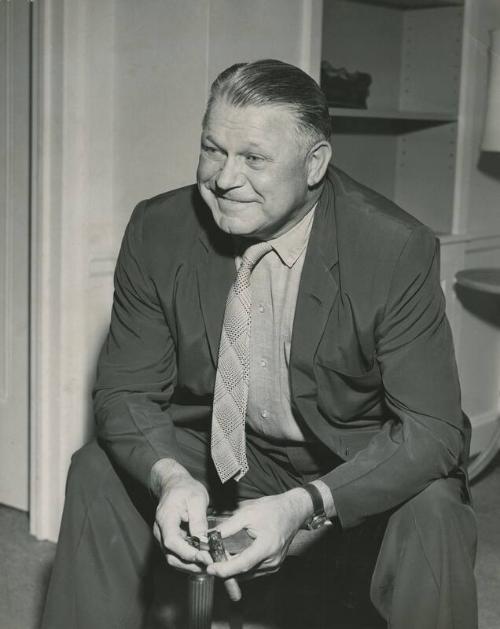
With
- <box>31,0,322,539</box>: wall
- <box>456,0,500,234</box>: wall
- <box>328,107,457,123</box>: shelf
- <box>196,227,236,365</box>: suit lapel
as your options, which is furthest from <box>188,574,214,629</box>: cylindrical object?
<box>456,0,500,234</box>: wall

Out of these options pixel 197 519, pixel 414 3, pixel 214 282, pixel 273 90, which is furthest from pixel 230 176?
pixel 414 3

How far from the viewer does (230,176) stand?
158 centimetres

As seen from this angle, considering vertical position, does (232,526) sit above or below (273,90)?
below

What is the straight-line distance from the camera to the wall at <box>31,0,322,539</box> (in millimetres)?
2287

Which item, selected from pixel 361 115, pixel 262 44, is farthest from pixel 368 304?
→ pixel 361 115

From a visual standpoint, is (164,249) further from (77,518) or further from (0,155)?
(0,155)

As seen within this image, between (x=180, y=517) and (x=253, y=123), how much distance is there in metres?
0.60

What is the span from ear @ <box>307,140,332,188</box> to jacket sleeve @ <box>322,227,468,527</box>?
0.18 m

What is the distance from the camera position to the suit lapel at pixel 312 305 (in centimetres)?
169

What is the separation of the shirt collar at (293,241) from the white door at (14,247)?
0.92 m

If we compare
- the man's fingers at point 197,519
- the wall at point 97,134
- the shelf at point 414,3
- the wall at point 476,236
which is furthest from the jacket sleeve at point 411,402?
the shelf at point 414,3

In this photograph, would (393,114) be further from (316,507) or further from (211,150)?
(316,507)

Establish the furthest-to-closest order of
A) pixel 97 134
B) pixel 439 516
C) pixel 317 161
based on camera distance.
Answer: pixel 97 134 → pixel 317 161 → pixel 439 516

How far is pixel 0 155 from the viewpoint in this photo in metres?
2.49
